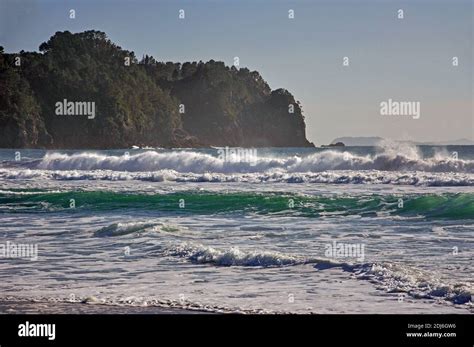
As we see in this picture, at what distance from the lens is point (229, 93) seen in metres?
169

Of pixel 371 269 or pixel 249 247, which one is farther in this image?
pixel 249 247

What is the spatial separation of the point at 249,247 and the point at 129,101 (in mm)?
130740

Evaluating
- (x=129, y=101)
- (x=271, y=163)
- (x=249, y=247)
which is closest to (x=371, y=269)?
(x=249, y=247)

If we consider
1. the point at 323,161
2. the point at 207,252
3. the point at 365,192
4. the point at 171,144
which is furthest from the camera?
the point at 171,144

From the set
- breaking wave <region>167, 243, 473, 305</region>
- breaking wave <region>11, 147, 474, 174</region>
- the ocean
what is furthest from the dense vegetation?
breaking wave <region>167, 243, 473, 305</region>

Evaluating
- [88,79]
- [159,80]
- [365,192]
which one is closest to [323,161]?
[365,192]

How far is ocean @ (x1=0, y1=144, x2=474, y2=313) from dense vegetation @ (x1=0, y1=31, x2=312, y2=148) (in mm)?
81371

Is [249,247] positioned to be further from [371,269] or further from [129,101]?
[129,101]

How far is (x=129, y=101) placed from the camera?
141m

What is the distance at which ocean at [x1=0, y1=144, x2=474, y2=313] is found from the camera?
8836 millimetres

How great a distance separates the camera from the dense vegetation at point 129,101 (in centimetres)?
11982
